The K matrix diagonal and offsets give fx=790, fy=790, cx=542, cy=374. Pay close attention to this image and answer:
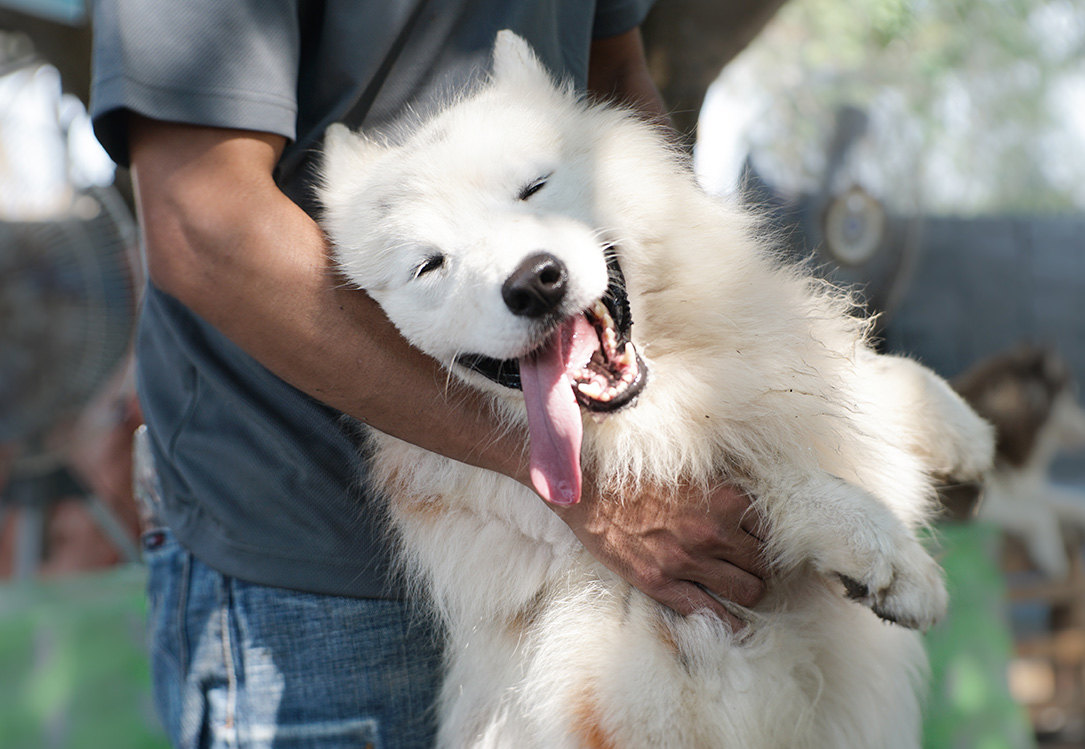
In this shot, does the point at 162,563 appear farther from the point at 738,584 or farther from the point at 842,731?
the point at 842,731

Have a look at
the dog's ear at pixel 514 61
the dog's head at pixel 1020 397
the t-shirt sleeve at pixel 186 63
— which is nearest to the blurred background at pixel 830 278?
the dog's head at pixel 1020 397

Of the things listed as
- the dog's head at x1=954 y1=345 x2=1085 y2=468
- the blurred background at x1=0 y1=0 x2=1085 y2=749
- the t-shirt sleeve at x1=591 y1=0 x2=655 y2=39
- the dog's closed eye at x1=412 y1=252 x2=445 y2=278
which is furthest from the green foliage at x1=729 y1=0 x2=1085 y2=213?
the dog's closed eye at x1=412 y1=252 x2=445 y2=278

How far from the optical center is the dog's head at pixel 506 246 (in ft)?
4.17

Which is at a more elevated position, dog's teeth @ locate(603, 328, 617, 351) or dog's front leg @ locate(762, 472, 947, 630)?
dog's teeth @ locate(603, 328, 617, 351)

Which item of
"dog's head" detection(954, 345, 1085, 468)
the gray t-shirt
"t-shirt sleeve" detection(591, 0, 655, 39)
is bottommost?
"dog's head" detection(954, 345, 1085, 468)

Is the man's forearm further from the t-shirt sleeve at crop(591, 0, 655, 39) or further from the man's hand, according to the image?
the t-shirt sleeve at crop(591, 0, 655, 39)

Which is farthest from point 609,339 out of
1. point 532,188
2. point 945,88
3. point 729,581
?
point 945,88

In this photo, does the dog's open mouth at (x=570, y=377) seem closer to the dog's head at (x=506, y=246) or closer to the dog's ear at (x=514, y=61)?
the dog's head at (x=506, y=246)

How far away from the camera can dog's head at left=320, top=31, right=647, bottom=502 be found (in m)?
1.27

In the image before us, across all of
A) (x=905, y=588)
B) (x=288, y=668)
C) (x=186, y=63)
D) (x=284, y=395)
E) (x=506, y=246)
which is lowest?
(x=288, y=668)

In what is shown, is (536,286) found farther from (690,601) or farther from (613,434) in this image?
(690,601)

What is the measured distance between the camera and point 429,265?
4.72ft

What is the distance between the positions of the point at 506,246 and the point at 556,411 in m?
0.29

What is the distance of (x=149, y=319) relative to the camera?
1.55m
